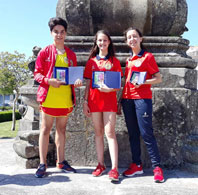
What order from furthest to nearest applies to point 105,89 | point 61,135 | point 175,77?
point 175,77 → point 61,135 → point 105,89

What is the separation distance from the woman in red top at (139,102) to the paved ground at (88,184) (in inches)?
7.3

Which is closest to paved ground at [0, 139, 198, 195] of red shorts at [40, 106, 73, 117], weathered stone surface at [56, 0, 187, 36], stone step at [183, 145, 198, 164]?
stone step at [183, 145, 198, 164]

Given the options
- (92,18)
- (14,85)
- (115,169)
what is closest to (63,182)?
(115,169)

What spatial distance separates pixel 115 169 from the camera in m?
2.58

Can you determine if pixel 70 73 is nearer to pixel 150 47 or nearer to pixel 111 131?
pixel 111 131

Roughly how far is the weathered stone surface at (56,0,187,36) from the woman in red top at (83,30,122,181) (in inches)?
27.2

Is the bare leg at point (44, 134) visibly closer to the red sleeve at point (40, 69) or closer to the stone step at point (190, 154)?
the red sleeve at point (40, 69)

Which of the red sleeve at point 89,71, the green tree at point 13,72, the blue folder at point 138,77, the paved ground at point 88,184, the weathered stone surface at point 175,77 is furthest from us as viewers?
the green tree at point 13,72

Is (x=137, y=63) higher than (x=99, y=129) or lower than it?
higher

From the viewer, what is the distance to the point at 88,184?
8.09ft

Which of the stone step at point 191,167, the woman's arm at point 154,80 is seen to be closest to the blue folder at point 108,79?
the woman's arm at point 154,80

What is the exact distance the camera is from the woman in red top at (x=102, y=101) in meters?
2.68

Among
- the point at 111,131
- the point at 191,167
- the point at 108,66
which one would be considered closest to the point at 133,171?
the point at 111,131

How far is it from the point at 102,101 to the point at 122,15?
141 cm
